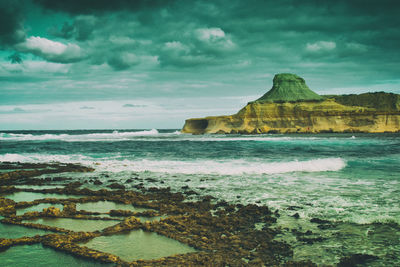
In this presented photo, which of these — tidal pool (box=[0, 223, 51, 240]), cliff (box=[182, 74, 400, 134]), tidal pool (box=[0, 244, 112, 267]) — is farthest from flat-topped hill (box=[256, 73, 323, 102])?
tidal pool (box=[0, 244, 112, 267])

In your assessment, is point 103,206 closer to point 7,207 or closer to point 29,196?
point 7,207

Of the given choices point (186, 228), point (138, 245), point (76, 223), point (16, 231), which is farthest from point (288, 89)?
point (16, 231)

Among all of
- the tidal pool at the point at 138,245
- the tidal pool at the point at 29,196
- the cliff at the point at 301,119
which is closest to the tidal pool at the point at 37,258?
the tidal pool at the point at 138,245

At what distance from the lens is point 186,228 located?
6.50 metres

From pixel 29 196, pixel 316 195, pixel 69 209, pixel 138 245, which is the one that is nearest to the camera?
pixel 138 245

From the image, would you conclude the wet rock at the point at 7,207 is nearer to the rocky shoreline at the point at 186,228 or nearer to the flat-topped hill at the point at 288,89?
the rocky shoreline at the point at 186,228

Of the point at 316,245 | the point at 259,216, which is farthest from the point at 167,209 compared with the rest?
the point at 316,245

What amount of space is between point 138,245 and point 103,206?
3.87 m

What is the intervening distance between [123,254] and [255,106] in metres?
94.1

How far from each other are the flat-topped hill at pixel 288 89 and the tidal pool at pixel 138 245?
135 m

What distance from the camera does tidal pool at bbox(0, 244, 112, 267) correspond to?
4766 mm

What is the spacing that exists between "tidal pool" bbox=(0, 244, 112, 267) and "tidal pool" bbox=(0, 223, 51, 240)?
86 cm

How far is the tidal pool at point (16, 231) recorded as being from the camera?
6.13 m

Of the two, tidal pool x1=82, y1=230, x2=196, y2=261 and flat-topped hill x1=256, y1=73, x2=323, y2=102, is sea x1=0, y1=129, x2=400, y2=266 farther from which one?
flat-topped hill x1=256, y1=73, x2=323, y2=102
